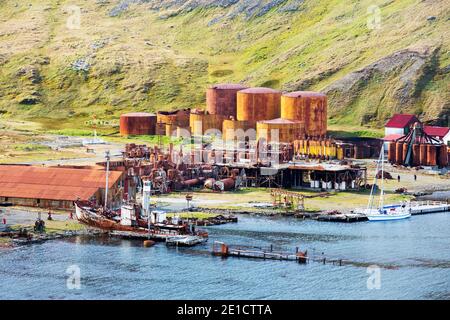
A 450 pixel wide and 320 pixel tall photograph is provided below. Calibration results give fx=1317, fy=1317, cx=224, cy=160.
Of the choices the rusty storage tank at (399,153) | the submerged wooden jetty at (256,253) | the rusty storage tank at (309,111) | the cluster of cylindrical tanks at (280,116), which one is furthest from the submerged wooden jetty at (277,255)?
the rusty storage tank at (309,111)

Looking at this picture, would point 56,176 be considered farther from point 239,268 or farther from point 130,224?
point 239,268

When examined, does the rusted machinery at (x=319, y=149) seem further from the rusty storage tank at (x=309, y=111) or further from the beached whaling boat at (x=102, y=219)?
the beached whaling boat at (x=102, y=219)

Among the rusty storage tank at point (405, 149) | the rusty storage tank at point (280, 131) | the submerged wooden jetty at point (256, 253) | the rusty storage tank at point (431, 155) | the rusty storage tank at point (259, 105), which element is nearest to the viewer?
the submerged wooden jetty at point (256, 253)

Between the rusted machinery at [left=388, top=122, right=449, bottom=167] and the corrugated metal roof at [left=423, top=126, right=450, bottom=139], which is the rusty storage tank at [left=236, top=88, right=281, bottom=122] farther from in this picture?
the rusted machinery at [left=388, top=122, right=449, bottom=167]

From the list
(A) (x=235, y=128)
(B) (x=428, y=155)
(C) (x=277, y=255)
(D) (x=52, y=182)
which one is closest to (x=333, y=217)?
(C) (x=277, y=255)

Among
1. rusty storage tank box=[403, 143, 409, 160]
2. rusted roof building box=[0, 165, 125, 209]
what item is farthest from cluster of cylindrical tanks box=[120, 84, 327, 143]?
rusted roof building box=[0, 165, 125, 209]
